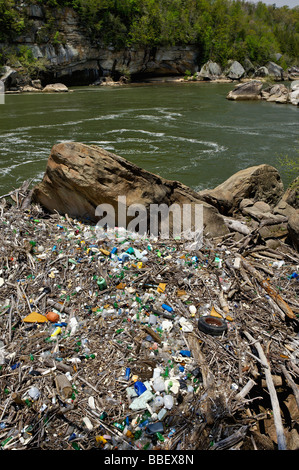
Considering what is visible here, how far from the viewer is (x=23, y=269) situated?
3.79 metres

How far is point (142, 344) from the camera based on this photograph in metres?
3.02

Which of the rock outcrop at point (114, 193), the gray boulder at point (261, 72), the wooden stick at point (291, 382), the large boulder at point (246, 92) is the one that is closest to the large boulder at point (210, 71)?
the gray boulder at point (261, 72)

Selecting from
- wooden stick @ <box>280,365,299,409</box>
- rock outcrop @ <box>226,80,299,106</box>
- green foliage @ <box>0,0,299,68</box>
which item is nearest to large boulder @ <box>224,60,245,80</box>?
green foliage @ <box>0,0,299,68</box>

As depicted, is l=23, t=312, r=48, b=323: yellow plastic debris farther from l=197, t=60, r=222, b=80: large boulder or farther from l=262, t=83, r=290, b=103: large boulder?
l=197, t=60, r=222, b=80: large boulder

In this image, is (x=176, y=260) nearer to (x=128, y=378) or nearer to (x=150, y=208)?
(x=150, y=208)

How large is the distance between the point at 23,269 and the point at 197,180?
23.2 ft

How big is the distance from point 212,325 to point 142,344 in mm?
721

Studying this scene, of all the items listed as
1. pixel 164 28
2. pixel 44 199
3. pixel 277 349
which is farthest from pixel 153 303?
pixel 164 28

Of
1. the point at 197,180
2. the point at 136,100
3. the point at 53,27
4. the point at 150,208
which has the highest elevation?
the point at 53,27

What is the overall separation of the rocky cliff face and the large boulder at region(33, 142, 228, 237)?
36972mm

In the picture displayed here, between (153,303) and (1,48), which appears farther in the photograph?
(1,48)

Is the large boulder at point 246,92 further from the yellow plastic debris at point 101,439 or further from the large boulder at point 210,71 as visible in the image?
the yellow plastic debris at point 101,439

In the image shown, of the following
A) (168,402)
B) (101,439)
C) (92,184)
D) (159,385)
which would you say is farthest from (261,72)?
(101,439)

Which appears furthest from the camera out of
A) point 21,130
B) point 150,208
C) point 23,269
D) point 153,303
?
point 21,130
